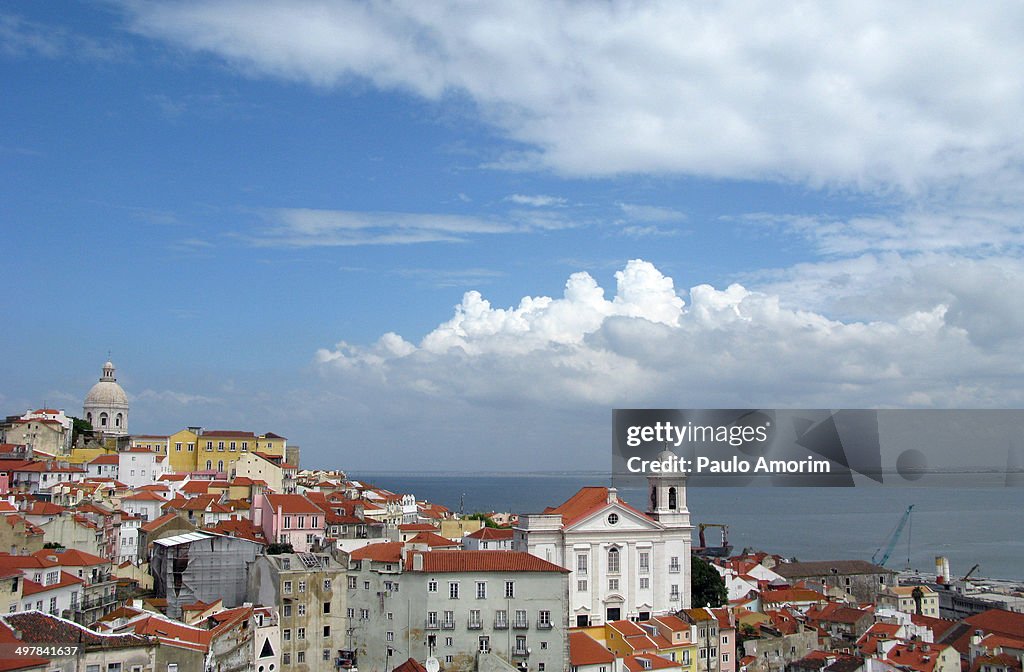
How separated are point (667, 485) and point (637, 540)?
12.1 feet

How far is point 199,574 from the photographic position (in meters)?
35.1

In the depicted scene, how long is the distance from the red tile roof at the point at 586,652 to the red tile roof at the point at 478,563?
2.78 m

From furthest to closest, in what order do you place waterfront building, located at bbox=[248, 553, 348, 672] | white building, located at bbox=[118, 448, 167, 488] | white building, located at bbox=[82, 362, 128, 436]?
white building, located at bbox=[82, 362, 128, 436], white building, located at bbox=[118, 448, 167, 488], waterfront building, located at bbox=[248, 553, 348, 672]

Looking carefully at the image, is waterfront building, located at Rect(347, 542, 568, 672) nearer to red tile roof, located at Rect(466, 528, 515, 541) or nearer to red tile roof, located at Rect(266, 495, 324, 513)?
red tile roof, located at Rect(266, 495, 324, 513)

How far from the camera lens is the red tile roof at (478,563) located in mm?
33062

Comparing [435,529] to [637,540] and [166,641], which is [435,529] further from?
[166,641]

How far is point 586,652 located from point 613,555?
9.00 m

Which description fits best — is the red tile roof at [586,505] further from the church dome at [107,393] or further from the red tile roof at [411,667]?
the church dome at [107,393]

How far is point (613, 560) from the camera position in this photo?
139 feet

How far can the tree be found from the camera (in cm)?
4456

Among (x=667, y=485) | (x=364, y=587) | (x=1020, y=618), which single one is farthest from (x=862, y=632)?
(x=364, y=587)

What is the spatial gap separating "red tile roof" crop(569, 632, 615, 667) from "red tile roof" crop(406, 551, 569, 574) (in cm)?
278

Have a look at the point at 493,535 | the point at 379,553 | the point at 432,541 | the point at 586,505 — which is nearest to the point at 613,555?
the point at 586,505

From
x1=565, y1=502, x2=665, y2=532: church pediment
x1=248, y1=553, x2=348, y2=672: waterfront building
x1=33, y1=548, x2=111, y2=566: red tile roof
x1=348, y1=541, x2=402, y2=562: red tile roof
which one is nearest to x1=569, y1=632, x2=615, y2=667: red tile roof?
x1=348, y1=541, x2=402, y2=562: red tile roof
